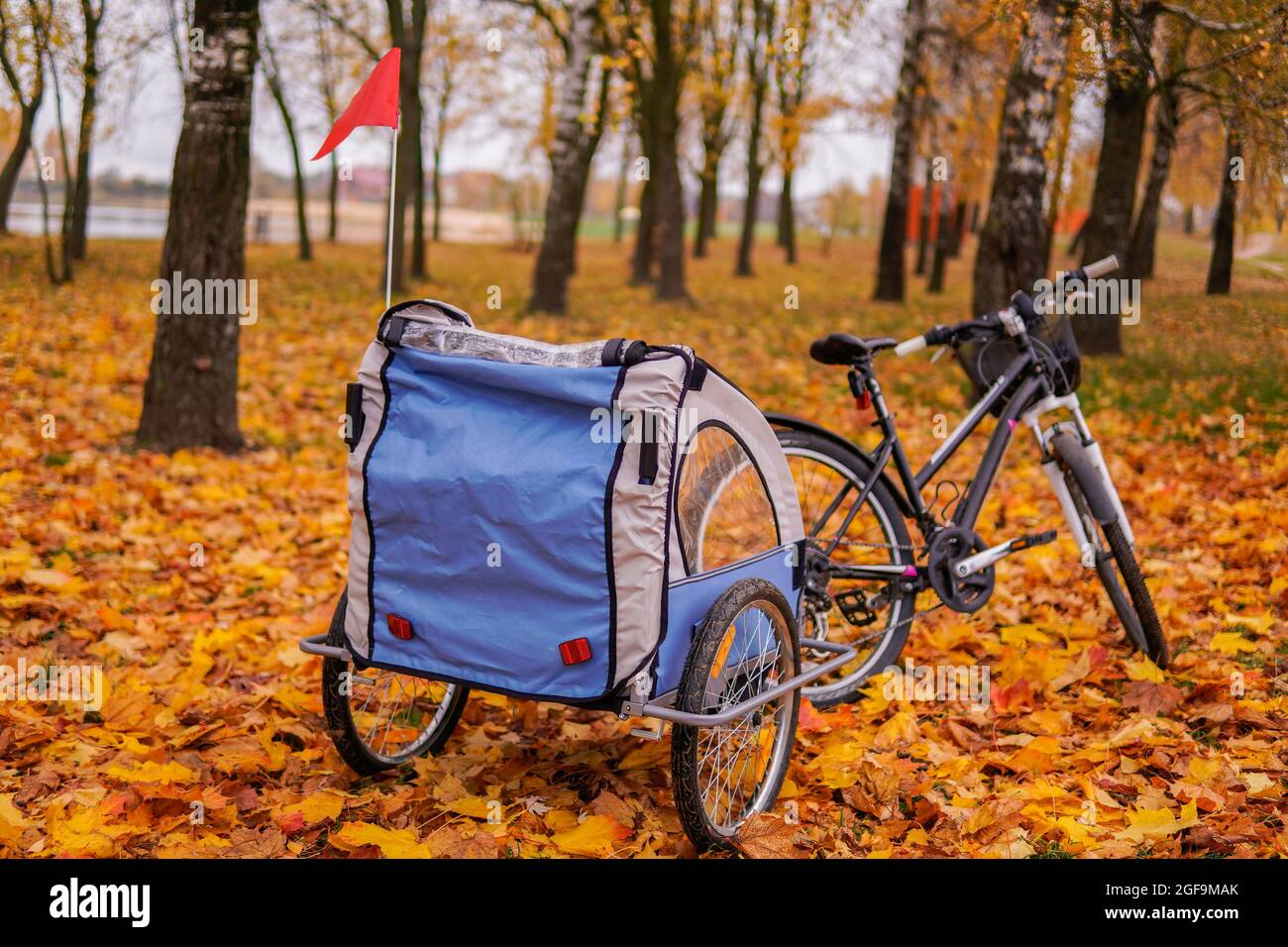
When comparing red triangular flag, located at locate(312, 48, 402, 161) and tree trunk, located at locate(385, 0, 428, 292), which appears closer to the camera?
red triangular flag, located at locate(312, 48, 402, 161)

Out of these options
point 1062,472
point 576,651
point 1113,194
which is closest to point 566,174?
point 1113,194

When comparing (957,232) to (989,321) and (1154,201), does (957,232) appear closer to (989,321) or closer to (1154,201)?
(1154,201)

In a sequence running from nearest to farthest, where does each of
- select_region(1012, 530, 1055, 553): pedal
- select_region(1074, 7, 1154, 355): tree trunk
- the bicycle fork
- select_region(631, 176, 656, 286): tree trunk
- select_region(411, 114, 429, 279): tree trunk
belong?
1. select_region(1012, 530, 1055, 553): pedal
2. the bicycle fork
3. select_region(1074, 7, 1154, 355): tree trunk
4. select_region(411, 114, 429, 279): tree trunk
5. select_region(631, 176, 656, 286): tree trunk

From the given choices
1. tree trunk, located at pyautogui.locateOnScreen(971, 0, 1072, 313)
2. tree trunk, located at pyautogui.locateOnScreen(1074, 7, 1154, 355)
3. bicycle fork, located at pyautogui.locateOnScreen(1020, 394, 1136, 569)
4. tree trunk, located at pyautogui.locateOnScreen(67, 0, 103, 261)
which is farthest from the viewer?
tree trunk, located at pyautogui.locateOnScreen(67, 0, 103, 261)

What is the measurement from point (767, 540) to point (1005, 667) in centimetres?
128

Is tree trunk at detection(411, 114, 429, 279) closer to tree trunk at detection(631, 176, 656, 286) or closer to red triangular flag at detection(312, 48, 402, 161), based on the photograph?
tree trunk at detection(631, 176, 656, 286)

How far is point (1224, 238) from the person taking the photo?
8.95 meters

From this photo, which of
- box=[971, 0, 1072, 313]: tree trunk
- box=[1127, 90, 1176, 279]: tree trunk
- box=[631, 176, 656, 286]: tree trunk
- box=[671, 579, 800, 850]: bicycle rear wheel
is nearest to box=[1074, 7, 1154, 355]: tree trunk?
box=[1127, 90, 1176, 279]: tree trunk

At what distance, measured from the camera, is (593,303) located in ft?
52.1

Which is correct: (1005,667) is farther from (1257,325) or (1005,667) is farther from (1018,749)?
(1257,325)

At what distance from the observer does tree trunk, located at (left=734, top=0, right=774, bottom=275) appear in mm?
23141

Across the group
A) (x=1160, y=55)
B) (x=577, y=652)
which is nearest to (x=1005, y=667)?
(x=577, y=652)

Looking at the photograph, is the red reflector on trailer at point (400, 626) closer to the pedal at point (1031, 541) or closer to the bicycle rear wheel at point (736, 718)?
the bicycle rear wheel at point (736, 718)
